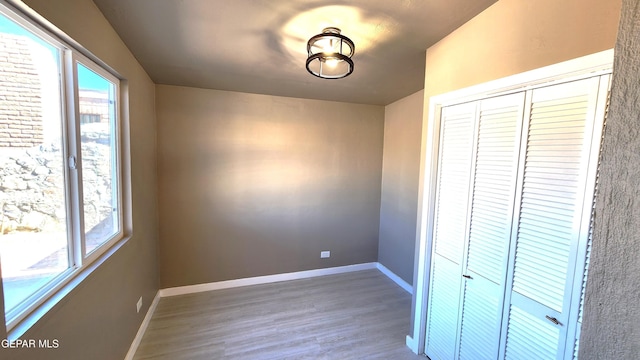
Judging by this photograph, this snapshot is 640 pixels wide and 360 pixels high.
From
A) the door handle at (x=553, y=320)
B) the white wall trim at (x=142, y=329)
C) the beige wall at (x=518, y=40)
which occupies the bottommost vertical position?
the white wall trim at (x=142, y=329)

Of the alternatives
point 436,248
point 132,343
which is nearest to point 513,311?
point 436,248

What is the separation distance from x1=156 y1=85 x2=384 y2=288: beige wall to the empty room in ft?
0.09

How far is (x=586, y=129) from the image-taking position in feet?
3.96

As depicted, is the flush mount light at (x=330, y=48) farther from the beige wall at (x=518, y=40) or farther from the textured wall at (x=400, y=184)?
the textured wall at (x=400, y=184)

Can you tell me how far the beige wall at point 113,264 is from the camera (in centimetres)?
121

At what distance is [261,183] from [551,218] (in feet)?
9.42

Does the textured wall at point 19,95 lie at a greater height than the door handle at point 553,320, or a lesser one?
greater

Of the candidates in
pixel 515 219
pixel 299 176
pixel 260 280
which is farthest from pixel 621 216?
pixel 260 280

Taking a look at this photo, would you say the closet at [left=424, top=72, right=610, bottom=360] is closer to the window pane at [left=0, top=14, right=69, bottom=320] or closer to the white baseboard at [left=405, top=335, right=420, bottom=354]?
the white baseboard at [left=405, top=335, right=420, bottom=354]

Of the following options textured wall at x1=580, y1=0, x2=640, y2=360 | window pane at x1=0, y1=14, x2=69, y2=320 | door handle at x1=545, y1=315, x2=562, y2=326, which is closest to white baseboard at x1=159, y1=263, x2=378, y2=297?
window pane at x1=0, y1=14, x2=69, y2=320

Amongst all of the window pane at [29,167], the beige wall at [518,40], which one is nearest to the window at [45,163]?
the window pane at [29,167]

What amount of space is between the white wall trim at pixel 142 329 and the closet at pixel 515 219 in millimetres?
2539

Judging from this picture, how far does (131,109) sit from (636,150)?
112 inches

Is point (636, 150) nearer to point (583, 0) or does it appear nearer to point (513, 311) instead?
point (583, 0)
